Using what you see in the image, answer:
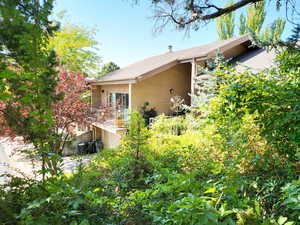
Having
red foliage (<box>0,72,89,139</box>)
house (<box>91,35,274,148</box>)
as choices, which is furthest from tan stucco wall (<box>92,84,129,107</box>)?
red foliage (<box>0,72,89,139</box>)

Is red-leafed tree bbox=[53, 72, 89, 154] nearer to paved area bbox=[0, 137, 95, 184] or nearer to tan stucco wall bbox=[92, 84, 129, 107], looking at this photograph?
paved area bbox=[0, 137, 95, 184]

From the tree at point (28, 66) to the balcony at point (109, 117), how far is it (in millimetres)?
7875

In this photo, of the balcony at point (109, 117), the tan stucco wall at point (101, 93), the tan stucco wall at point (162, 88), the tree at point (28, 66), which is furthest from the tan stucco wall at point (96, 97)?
the tree at point (28, 66)

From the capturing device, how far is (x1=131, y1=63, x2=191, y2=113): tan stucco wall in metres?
12.0

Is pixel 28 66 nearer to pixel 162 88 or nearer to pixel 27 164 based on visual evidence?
pixel 27 164

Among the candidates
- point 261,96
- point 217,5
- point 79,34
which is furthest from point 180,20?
point 79,34

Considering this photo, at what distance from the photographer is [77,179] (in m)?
1.62

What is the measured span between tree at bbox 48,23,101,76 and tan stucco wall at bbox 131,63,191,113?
31.8 feet

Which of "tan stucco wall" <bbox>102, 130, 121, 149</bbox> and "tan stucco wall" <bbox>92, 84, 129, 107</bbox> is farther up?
"tan stucco wall" <bbox>92, 84, 129, 107</bbox>

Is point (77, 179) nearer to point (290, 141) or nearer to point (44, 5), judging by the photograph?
point (44, 5)

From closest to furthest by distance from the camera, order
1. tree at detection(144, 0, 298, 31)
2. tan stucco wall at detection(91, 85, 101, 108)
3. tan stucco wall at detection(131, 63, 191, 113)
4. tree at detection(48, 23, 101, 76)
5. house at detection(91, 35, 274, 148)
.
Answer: tree at detection(144, 0, 298, 31) → house at detection(91, 35, 274, 148) → tan stucco wall at detection(131, 63, 191, 113) → tan stucco wall at detection(91, 85, 101, 108) → tree at detection(48, 23, 101, 76)

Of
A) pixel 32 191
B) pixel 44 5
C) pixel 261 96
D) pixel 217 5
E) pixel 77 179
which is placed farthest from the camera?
pixel 217 5

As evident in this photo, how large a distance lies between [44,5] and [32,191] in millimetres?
1341

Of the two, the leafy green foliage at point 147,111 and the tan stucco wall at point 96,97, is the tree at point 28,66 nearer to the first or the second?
the leafy green foliage at point 147,111
